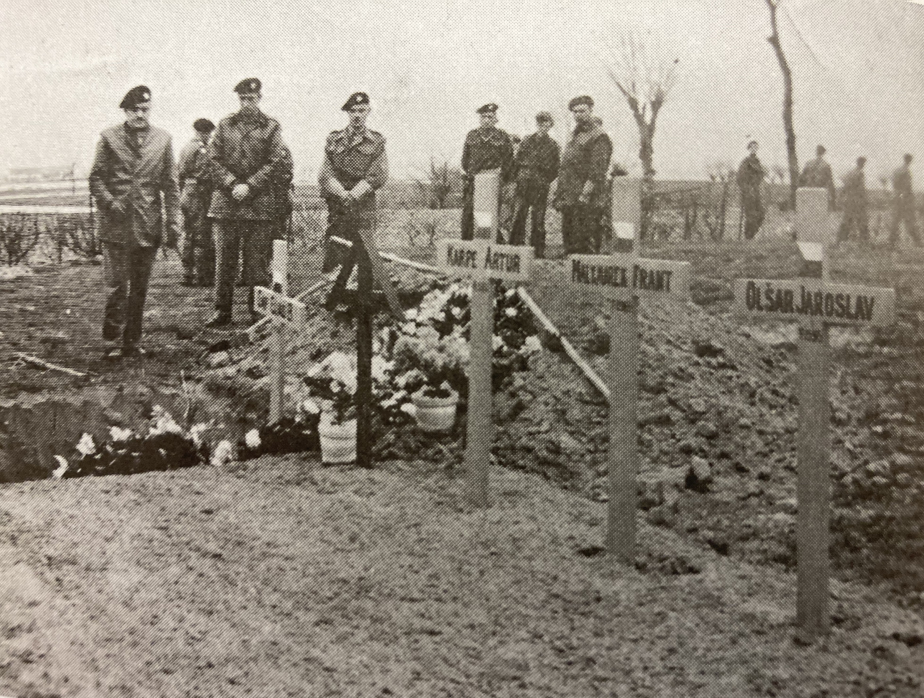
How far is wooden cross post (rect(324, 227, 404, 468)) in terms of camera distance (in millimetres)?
4133

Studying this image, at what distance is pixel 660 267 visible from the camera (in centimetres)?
309

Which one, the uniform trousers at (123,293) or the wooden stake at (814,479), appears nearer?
the wooden stake at (814,479)

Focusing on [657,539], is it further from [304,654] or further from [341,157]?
[341,157]

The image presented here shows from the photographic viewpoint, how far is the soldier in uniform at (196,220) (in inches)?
167

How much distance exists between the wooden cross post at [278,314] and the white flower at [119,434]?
2.05 feet

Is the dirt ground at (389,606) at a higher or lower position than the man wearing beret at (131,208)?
lower

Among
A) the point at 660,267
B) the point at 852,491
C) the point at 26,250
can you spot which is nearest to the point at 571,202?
the point at 660,267

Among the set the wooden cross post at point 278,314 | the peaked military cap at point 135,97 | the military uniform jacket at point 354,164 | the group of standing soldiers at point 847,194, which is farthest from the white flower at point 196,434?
the group of standing soldiers at point 847,194

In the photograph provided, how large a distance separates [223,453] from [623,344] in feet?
6.46

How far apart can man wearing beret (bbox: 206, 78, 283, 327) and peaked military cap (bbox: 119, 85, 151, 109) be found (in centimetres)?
33

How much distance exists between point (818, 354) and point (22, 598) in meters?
2.77

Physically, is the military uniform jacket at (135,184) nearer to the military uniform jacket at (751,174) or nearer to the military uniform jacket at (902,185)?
the military uniform jacket at (751,174)

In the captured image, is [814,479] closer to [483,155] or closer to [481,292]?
[481,292]

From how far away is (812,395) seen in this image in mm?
2645
